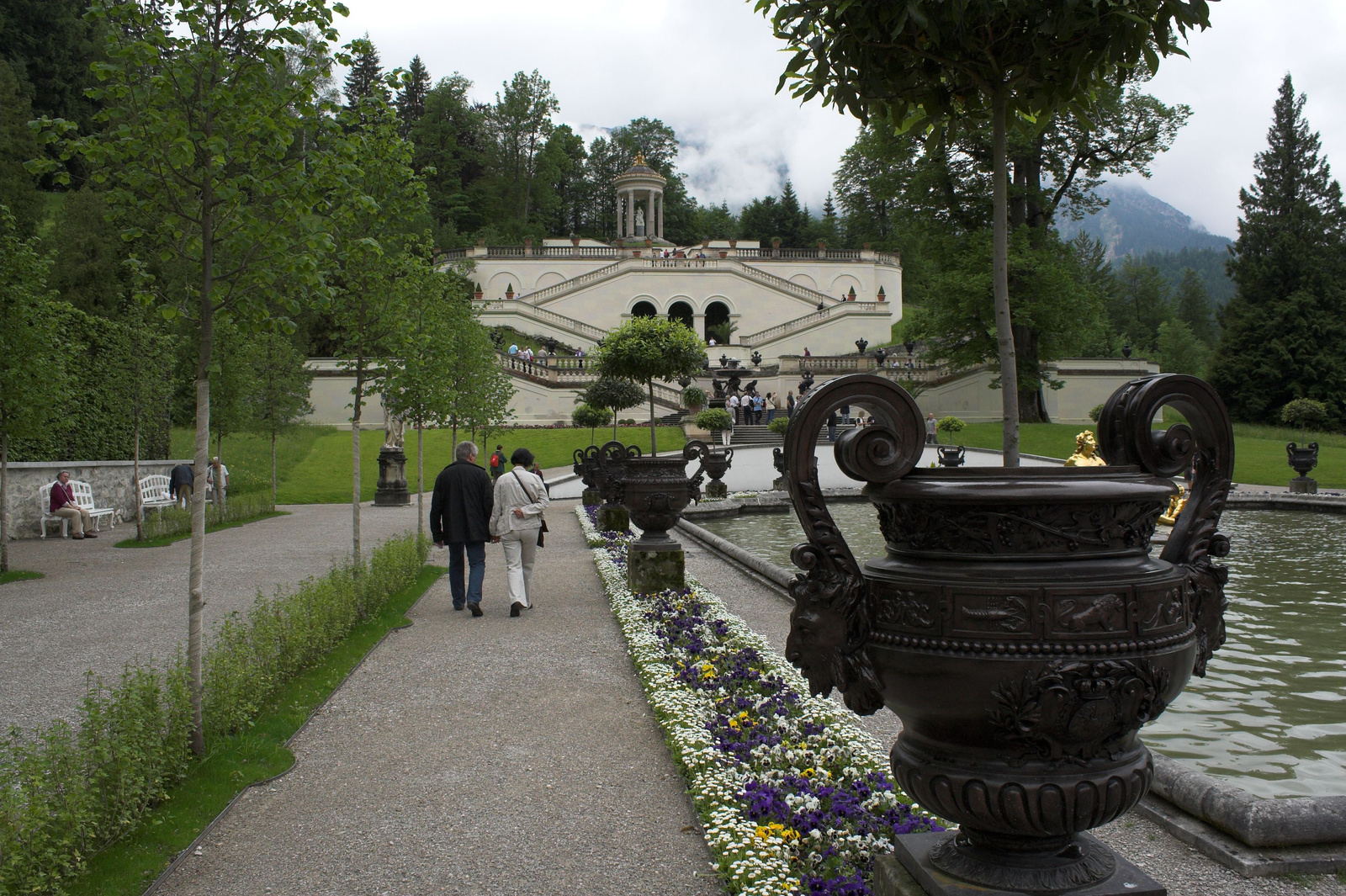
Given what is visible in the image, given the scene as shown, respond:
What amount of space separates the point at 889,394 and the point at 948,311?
32722 mm

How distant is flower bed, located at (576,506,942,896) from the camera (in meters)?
3.46

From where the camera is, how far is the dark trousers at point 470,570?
8969mm

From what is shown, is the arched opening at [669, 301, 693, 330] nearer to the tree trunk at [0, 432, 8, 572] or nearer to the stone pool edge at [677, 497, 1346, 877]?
the tree trunk at [0, 432, 8, 572]

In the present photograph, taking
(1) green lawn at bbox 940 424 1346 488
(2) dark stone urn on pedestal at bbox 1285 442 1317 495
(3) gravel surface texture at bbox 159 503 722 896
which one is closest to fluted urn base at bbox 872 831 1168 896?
(3) gravel surface texture at bbox 159 503 722 896

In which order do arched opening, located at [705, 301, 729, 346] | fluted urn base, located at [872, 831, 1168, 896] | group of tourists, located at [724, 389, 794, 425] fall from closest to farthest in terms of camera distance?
1. fluted urn base, located at [872, 831, 1168, 896]
2. group of tourists, located at [724, 389, 794, 425]
3. arched opening, located at [705, 301, 729, 346]

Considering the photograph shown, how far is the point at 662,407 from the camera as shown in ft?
137

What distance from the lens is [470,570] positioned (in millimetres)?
9078

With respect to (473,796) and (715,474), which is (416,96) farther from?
(473,796)

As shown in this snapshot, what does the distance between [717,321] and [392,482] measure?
148ft

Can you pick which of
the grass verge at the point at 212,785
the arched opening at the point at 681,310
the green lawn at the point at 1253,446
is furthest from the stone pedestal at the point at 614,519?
the arched opening at the point at 681,310

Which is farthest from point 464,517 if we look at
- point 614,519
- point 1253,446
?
point 1253,446

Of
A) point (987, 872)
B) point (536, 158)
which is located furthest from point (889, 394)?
point (536, 158)

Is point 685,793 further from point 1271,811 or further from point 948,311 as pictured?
point 948,311

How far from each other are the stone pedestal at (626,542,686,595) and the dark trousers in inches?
60.2
